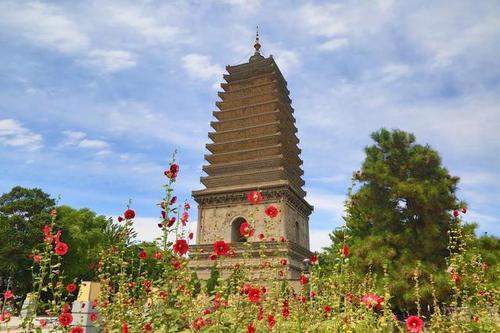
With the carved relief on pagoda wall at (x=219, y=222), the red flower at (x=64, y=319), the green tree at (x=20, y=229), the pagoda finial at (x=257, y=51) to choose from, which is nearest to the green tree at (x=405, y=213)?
the red flower at (x=64, y=319)

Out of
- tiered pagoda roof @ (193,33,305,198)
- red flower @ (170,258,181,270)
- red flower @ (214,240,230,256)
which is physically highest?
tiered pagoda roof @ (193,33,305,198)

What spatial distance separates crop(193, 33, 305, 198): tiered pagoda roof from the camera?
31328 mm

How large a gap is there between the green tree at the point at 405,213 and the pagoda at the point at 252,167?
466 inches

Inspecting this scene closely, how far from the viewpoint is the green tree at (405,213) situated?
13859 mm

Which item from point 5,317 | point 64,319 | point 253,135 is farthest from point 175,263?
point 253,135

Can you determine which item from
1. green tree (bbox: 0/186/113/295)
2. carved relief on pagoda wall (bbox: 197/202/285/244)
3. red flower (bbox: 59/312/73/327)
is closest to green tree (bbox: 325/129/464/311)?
red flower (bbox: 59/312/73/327)

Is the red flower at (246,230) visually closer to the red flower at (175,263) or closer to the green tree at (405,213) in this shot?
the red flower at (175,263)

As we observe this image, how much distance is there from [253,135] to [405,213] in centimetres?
1952

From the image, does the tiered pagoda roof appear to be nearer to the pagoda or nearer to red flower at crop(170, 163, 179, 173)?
the pagoda

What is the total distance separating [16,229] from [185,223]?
1375 inches

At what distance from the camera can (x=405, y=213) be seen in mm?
15227

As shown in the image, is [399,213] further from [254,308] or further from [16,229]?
[16,229]

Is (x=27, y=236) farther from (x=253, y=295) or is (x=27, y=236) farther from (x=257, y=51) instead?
(x=253, y=295)

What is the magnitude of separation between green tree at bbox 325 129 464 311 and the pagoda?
1185 centimetres
